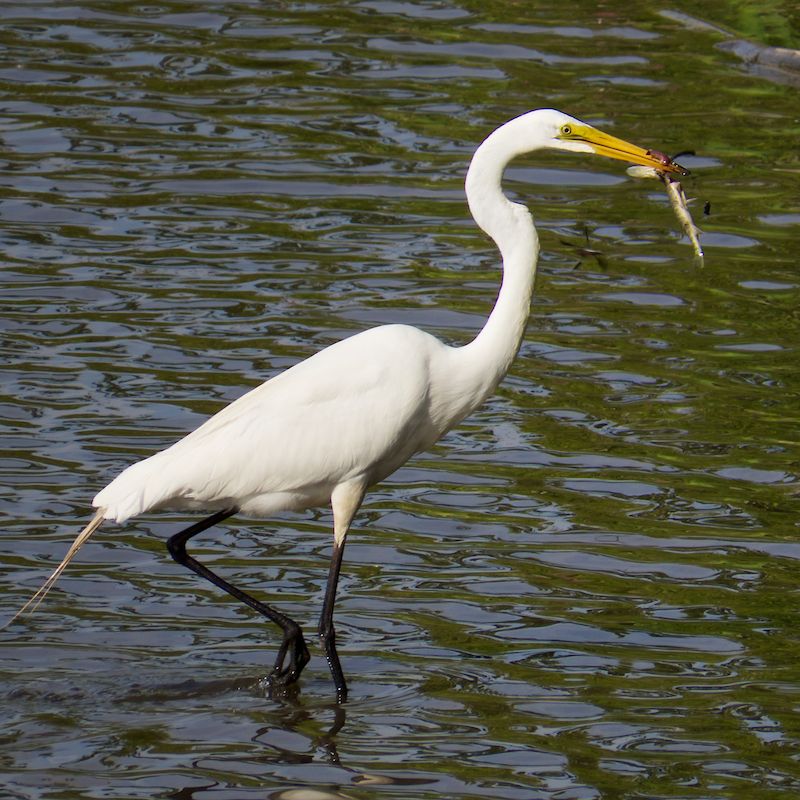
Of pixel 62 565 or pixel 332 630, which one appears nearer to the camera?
pixel 62 565

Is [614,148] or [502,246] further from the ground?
[614,148]

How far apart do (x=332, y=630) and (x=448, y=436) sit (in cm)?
263

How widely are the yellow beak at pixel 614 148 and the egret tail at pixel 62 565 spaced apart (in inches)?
92.7

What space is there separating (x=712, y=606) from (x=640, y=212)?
5.64m

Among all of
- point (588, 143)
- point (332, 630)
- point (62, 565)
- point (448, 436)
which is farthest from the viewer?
point (448, 436)

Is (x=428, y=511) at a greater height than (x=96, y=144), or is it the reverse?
(x=96, y=144)

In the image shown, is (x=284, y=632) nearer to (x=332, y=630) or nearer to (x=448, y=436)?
(x=332, y=630)

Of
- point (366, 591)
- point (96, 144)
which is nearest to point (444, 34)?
point (96, 144)

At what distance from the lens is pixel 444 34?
53.4 ft

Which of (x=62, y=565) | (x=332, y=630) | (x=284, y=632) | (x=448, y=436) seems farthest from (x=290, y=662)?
(x=448, y=436)

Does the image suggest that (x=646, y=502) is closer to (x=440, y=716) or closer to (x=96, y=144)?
(x=440, y=716)

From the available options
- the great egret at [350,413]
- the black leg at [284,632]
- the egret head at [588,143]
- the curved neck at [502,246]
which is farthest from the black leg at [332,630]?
the egret head at [588,143]

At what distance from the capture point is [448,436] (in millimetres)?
9469

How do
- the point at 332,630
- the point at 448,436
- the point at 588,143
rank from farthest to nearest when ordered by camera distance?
the point at 448,436 < the point at 588,143 < the point at 332,630
